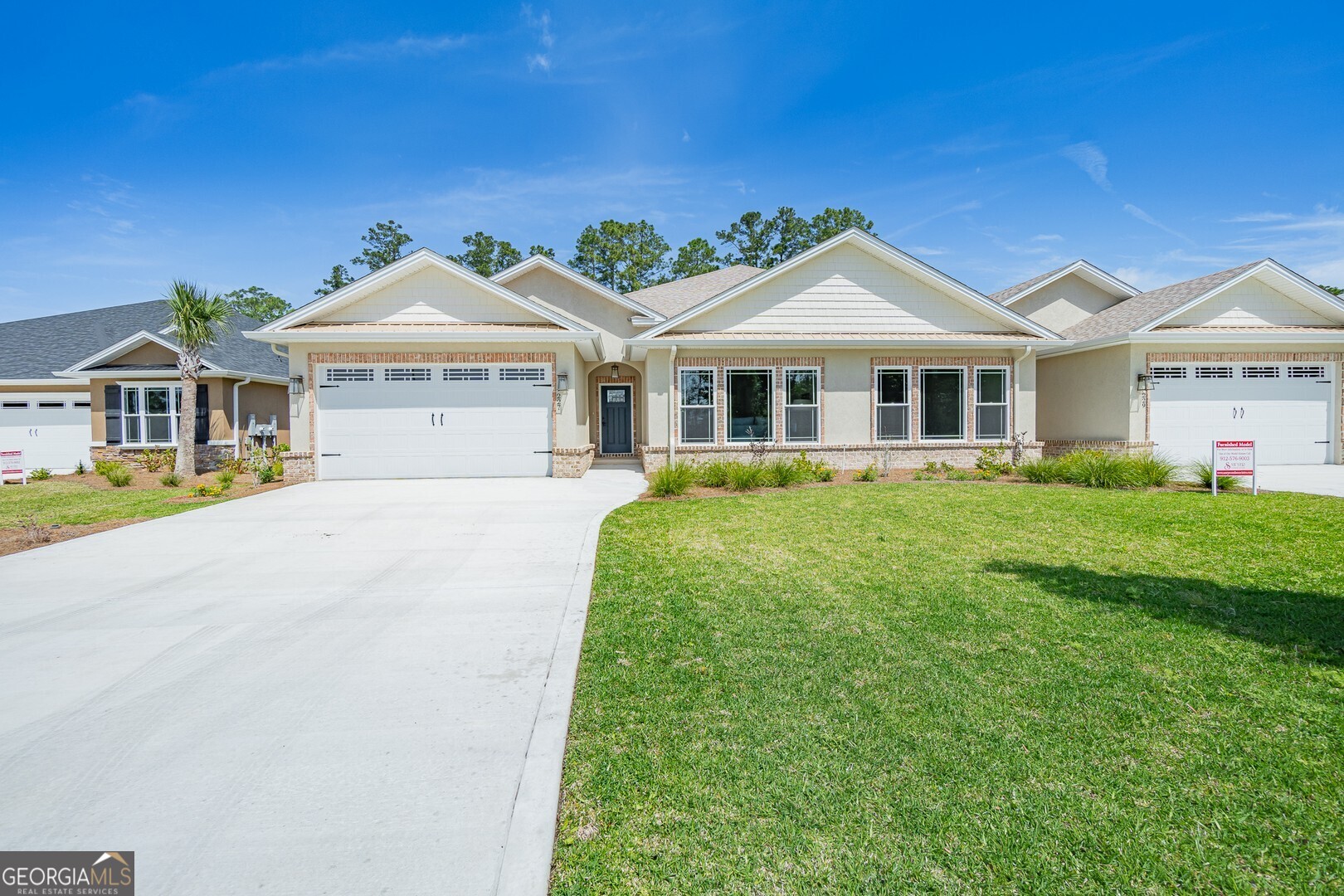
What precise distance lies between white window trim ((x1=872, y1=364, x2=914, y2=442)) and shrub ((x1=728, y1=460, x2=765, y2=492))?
449 centimetres

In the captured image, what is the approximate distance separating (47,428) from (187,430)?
22.5 ft

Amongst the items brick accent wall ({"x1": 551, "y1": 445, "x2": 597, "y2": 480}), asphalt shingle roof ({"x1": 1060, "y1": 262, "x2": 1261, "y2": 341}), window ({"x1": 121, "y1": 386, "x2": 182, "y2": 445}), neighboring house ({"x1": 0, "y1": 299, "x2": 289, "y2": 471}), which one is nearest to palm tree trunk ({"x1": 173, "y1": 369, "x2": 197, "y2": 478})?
neighboring house ({"x1": 0, "y1": 299, "x2": 289, "y2": 471})

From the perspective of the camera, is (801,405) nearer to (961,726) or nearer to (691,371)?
(691,371)

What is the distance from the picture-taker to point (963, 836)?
7.11ft

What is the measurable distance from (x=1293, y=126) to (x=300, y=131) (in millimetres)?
27285

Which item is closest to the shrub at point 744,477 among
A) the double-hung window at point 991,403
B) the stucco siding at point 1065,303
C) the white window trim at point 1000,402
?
the white window trim at point 1000,402

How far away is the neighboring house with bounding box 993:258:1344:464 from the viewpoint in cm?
1462

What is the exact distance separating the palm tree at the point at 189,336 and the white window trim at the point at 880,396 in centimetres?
1820

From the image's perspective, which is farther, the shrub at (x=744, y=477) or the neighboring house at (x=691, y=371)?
the neighboring house at (x=691, y=371)

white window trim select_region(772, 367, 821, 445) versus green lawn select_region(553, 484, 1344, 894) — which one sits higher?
white window trim select_region(772, 367, 821, 445)

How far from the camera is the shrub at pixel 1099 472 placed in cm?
1109

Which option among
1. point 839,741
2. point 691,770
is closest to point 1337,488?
point 839,741

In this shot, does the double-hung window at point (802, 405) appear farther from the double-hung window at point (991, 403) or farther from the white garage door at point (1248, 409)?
the white garage door at point (1248, 409)

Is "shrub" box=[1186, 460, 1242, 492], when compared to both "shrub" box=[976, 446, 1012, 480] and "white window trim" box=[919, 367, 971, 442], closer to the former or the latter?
"shrub" box=[976, 446, 1012, 480]
